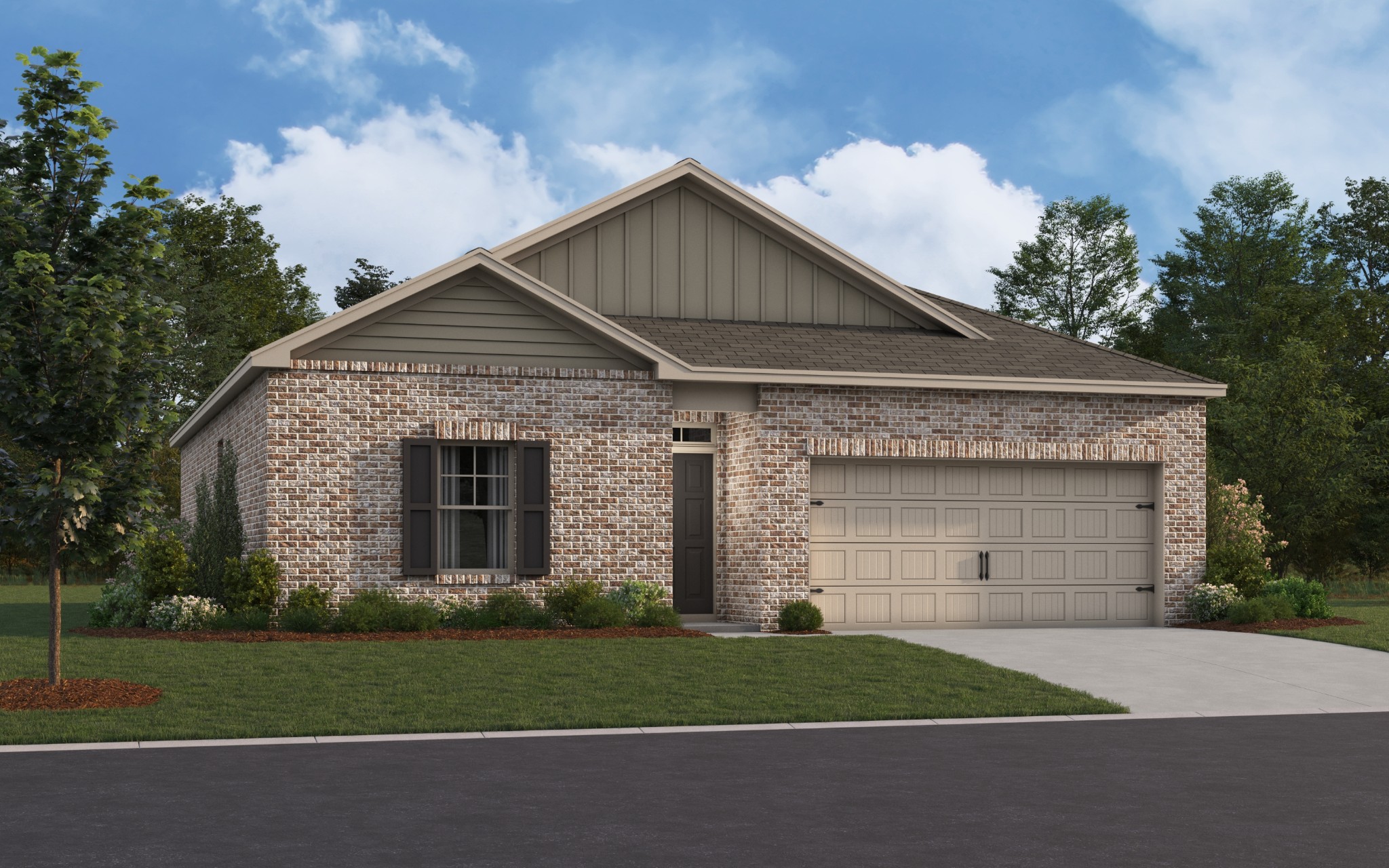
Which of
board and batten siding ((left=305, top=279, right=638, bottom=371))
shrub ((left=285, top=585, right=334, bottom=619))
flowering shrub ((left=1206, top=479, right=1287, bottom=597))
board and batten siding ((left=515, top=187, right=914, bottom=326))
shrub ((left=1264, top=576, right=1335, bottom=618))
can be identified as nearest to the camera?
shrub ((left=285, top=585, right=334, bottom=619))

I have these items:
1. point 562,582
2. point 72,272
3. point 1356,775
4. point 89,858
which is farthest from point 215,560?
point 1356,775

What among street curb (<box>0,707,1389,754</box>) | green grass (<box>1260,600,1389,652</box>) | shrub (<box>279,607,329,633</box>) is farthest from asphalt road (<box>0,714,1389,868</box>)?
shrub (<box>279,607,329,633</box>)

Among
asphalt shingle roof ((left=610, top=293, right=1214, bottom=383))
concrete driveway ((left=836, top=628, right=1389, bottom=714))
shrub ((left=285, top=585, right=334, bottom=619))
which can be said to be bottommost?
concrete driveway ((left=836, top=628, right=1389, bottom=714))

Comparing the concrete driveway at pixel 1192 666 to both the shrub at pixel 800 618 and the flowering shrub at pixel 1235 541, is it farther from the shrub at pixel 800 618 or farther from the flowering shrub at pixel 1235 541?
the flowering shrub at pixel 1235 541

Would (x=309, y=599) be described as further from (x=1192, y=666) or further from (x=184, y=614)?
(x=1192, y=666)

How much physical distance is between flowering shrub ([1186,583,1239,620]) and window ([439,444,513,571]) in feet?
33.5

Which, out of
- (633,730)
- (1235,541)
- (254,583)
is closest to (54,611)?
(254,583)

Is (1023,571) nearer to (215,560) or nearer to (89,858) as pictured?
(215,560)

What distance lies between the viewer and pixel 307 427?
1831cm

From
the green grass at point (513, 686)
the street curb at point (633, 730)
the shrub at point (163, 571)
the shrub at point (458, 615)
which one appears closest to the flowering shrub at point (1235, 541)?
→ the green grass at point (513, 686)

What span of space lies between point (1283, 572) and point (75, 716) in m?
37.1

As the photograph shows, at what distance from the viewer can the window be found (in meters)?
18.8

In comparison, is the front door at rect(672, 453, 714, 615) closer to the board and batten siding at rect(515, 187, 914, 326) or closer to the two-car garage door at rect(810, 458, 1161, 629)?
the two-car garage door at rect(810, 458, 1161, 629)

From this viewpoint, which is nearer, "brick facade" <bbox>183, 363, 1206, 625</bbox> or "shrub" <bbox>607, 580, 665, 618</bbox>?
"brick facade" <bbox>183, 363, 1206, 625</bbox>
